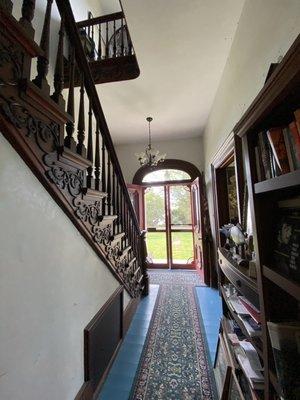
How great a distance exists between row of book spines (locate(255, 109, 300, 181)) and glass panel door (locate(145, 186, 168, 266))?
4034mm

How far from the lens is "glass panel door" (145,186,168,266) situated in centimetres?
501

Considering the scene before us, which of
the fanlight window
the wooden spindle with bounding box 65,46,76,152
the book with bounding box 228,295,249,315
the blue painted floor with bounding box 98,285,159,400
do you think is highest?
the fanlight window

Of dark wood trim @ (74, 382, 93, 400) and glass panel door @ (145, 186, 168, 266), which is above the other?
glass panel door @ (145, 186, 168, 266)

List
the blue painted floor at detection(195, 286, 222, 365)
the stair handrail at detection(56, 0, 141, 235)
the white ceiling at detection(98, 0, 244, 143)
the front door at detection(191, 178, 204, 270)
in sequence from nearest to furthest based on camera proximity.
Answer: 1. the stair handrail at detection(56, 0, 141, 235)
2. the white ceiling at detection(98, 0, 244, 143)
3. the blue painted floor at detection(195, 286, 222, 365)
4. the front door at detection(191, 178, 204, 270)

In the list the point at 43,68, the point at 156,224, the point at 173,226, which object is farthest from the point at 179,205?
the point at 43,68

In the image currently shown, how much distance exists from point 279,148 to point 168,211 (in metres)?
4.17

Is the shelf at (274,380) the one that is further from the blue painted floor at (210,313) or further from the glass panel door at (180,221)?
the glass panel door at (180,221)

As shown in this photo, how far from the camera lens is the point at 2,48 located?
773 millimetres

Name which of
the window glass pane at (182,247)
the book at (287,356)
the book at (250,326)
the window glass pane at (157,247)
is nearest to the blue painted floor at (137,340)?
the book at (250,326)

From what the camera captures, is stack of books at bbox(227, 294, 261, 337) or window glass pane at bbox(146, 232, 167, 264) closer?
stack of books at bbox(227, 294, 261, 337)

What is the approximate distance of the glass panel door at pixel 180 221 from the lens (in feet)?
16.2

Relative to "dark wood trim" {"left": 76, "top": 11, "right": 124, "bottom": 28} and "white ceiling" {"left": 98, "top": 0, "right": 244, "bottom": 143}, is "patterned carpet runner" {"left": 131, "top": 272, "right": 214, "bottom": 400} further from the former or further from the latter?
"dark wood trim" {"left": 76, "top": 11, "right": 124, "bottom": 28}

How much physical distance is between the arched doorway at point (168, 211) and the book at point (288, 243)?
12.8 feet

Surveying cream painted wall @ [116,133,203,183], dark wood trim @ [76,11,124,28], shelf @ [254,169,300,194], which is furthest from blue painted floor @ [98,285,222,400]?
dark wood trim @ [76,11,124,28]
